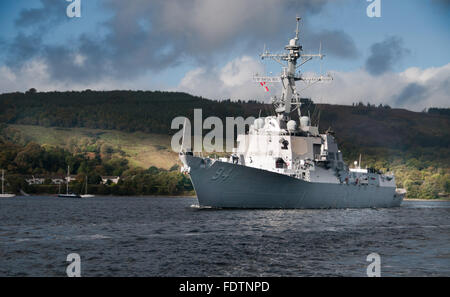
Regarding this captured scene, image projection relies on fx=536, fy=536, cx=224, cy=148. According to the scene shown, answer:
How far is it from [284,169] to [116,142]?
341ft

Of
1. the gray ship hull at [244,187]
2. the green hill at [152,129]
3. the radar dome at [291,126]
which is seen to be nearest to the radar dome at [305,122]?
the radar dome at [291,126]

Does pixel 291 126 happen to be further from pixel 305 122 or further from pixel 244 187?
pixel 244 187

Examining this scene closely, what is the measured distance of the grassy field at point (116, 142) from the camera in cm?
12462

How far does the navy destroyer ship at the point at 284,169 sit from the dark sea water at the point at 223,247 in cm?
282

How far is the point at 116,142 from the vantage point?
137750 mm

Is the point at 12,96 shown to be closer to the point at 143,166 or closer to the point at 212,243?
the point at 143,166

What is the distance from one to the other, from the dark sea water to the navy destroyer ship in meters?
2.82

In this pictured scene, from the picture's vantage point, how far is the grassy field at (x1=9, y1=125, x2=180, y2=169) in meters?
125

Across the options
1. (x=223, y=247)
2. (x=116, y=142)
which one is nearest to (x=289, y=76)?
(x=223, y=247)

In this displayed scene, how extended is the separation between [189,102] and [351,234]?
14204 cm

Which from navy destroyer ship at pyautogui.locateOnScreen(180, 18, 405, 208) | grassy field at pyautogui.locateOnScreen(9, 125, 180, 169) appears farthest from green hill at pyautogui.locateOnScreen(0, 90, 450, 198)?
navy destroyer ship at pyautogui.locateOnScreen(180, 18, 405, 208)

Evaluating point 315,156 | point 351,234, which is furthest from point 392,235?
point 315,156

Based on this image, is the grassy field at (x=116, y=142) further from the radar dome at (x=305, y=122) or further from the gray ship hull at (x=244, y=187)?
the gray ship hull at (x=244, y=187)

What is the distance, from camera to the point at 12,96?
168875mm
